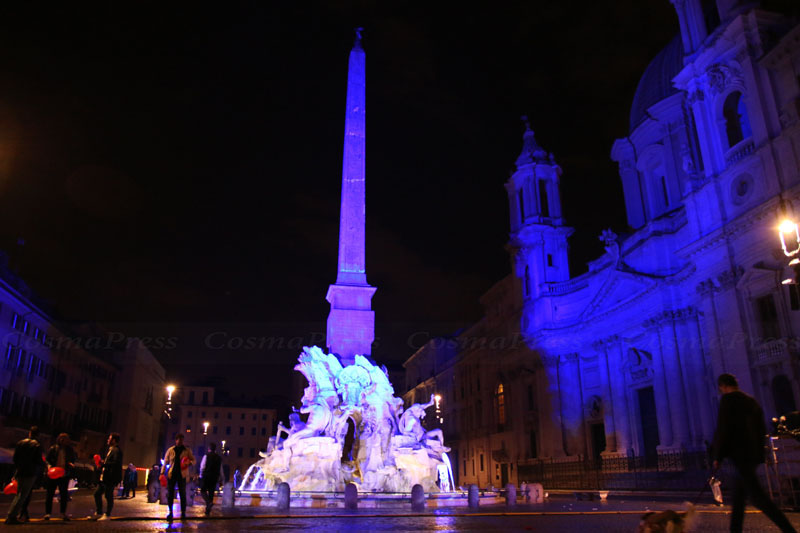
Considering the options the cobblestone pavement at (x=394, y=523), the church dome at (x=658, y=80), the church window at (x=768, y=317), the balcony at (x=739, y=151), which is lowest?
the cobblestone pavement at (x=394, y=523)

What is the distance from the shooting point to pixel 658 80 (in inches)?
1658

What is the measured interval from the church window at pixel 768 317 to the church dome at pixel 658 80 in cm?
1887

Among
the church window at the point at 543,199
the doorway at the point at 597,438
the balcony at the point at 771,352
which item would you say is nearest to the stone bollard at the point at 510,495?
the balcony at the point at 771,352

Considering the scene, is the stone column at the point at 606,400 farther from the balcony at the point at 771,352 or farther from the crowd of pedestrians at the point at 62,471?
the crowd of pedestrians at the point at 62,471

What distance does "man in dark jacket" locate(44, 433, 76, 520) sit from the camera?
1087 centimetres

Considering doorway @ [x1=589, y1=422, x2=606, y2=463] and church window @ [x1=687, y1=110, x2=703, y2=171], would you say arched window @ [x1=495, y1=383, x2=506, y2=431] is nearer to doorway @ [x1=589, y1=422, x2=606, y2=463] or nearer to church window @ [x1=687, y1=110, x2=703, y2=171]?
doorway @ [x1=589, y1=422, x2=606, y2=463]

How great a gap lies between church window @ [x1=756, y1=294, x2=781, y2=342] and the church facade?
6 cm

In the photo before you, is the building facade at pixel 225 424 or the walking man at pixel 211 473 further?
the building facade at pixel 225 424

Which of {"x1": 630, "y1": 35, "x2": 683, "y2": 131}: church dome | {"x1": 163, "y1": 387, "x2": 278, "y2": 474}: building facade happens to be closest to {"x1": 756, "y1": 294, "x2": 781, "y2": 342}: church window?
{"x1": 630, "y1": 35, "x2": 683, "y2": 131}: church dome

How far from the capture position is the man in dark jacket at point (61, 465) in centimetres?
1087

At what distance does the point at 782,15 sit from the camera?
27.5m

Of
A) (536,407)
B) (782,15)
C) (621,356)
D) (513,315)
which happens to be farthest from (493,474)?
(782,15)

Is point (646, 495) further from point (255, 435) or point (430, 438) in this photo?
point (255, 435)

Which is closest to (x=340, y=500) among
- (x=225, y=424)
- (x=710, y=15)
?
(x=710, y=15)
